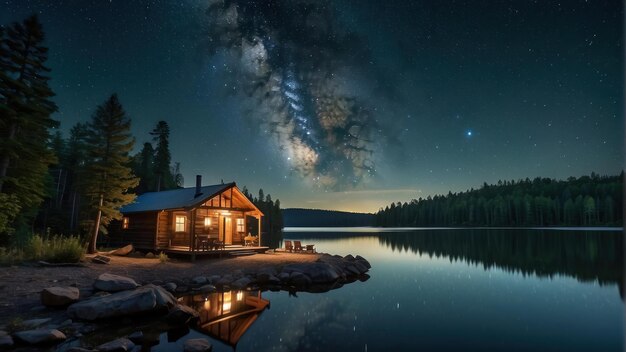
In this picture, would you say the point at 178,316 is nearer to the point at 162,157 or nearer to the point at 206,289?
the point at 206,289

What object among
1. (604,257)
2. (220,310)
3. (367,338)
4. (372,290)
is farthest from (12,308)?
(604,257)

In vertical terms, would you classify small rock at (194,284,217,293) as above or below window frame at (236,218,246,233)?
below

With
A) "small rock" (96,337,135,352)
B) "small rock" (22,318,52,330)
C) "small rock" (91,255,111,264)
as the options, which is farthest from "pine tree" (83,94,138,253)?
"small rock" (96,337,135,352)

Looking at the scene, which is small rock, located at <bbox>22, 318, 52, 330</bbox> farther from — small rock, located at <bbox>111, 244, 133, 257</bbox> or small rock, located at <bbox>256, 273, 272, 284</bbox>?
small rock, located at <bbox>111, 244, 133, 257</bbox>

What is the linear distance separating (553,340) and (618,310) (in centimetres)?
679

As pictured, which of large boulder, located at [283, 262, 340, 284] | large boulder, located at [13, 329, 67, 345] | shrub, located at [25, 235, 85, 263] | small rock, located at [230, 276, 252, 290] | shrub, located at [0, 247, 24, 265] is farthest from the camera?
large boulder, located at [283, 262, 340, 284]

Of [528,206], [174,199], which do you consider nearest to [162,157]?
[174,199]

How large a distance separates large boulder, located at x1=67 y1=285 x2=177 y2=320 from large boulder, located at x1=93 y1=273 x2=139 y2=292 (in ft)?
6.30

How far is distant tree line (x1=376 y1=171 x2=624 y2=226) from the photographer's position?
4373 inches

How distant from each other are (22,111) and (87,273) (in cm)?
866

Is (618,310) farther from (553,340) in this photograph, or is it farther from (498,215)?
(498,215)

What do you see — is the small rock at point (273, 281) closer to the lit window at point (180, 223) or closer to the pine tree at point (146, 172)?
the lit window at point (180, 223)

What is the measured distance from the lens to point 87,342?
30.0 feet

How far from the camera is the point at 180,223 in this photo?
26938 millimetres
